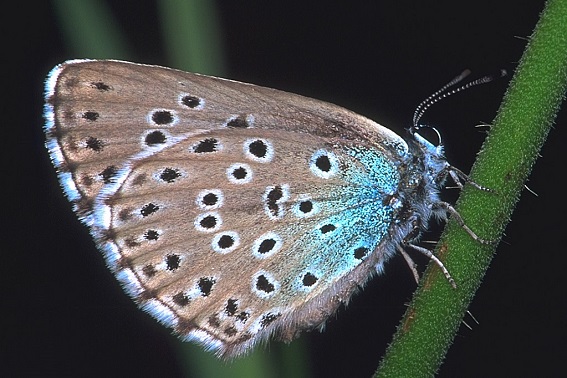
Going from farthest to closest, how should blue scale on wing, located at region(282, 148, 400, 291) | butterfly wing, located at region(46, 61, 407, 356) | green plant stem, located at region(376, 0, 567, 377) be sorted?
blue scale on wing, located at region(282, 148, 400, 291) < butterfly wing, located at region(46, 61, 407, 356) < green plant stem, located at region(376, 0, 567, 377)

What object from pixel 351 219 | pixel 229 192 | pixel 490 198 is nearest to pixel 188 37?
pixel 229 192

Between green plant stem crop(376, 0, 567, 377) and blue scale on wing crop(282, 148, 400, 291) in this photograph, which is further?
blue scale on wing crop(282, 148, 400, 291)

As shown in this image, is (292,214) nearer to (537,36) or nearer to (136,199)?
(136,199)

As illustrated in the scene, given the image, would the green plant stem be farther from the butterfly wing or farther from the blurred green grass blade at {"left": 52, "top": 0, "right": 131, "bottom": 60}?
the blurred green grass blade at {"left": 52, "top": 0, "right": 131, "bottom": 60}

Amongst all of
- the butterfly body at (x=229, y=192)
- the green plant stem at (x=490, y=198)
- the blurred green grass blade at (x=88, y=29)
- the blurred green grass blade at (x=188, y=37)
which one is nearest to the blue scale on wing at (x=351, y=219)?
the butterfly body at (x=229, y=192)

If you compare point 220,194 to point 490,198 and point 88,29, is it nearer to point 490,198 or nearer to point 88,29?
point 88,29

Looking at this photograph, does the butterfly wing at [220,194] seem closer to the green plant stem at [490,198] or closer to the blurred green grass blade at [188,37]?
the blurred green grass blade at [188,37]

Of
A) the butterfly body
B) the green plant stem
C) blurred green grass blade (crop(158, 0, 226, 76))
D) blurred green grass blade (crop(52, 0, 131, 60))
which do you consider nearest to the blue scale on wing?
the butterfly body
